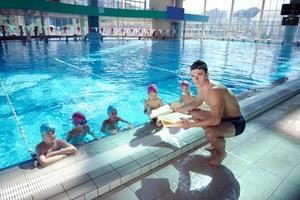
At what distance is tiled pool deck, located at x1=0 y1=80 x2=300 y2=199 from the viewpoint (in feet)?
6.90

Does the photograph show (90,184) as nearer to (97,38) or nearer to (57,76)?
(57,76)

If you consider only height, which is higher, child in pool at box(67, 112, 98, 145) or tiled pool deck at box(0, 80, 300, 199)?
tiled pool deck at box(0, 80, 300, 199)

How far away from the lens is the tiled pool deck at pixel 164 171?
6.90 ft

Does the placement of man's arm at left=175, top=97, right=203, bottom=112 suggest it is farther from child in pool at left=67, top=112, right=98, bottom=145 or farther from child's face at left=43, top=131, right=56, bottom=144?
child in pool at left=67, top=112, right=98, bottom=145

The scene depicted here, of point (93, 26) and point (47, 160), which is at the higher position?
point (93, 26)

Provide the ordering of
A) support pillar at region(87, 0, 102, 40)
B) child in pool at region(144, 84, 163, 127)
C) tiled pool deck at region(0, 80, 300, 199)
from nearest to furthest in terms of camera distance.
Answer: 1. tiled pool deck at region(0, 80, 300, 199)
2. child in pool at region(144, 84, 163, 127)
3. support pillar at region(87, 0, 102, 40)

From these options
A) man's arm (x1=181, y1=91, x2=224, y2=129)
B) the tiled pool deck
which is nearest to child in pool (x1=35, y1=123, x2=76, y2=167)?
the tiled pool deck

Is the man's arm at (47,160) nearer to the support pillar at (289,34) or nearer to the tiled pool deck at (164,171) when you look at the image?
the tiled pool deck at (164,171)

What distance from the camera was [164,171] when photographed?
2.46 m

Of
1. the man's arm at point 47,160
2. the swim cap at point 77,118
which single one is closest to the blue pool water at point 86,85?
the swim cap at point 77,118

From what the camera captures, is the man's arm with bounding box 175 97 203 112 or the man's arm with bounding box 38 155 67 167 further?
Answer: the man's arm with bounding box 175 97 203 112

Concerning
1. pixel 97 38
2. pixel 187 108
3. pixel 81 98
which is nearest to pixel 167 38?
pixel 97 38

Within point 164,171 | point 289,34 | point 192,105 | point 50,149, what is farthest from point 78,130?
point 289,34

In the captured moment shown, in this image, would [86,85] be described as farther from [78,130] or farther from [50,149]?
[50,149]
